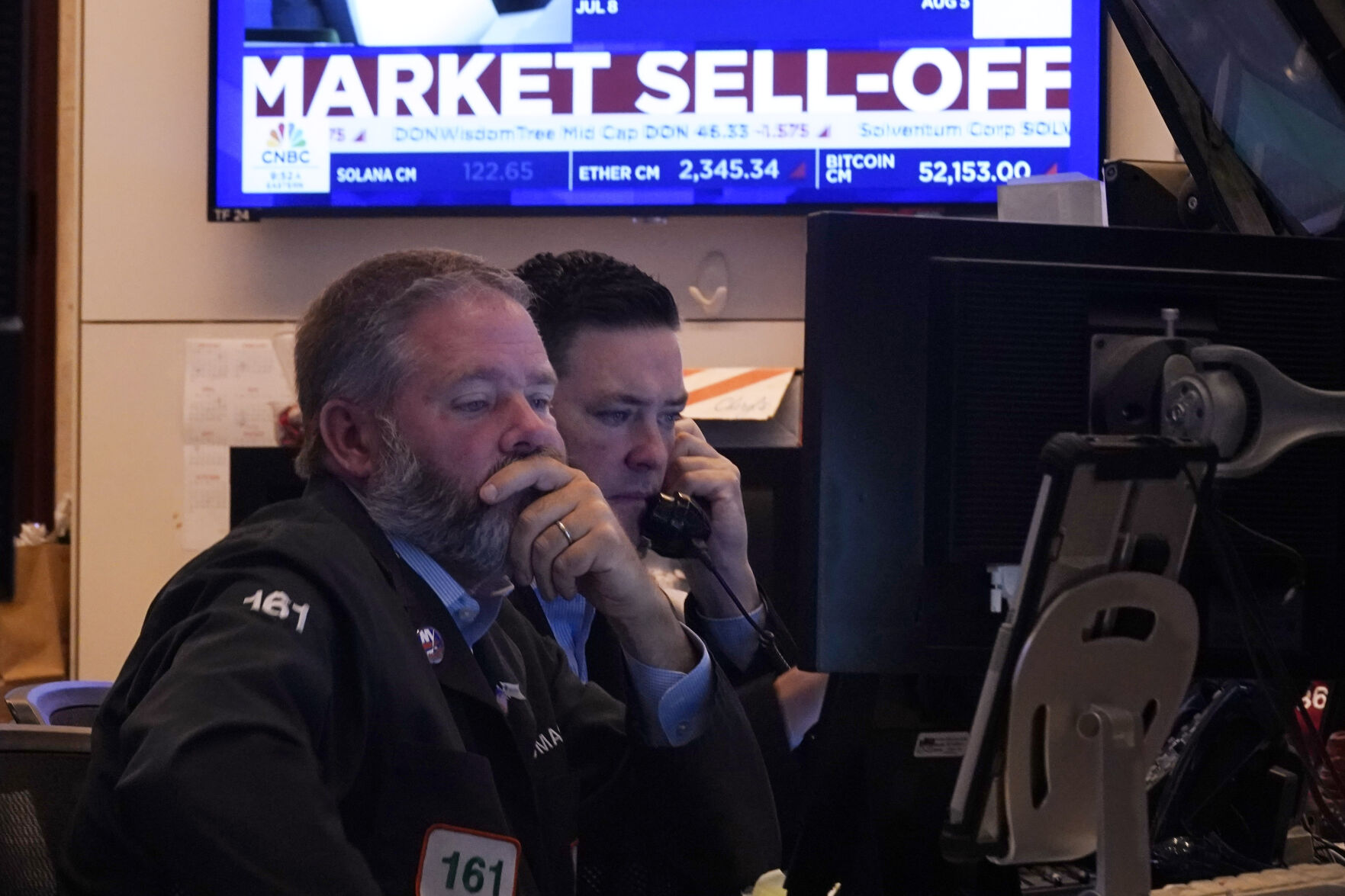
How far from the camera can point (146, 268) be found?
3189 millimetres

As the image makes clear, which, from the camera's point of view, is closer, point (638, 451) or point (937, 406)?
point (937, 406)

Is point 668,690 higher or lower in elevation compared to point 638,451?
lower

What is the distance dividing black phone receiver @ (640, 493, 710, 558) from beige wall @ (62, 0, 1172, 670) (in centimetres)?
139

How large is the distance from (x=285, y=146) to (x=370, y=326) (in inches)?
71.2

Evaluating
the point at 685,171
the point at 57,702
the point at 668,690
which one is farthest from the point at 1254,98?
the point at 685,171

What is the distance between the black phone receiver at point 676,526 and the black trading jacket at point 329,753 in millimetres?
328

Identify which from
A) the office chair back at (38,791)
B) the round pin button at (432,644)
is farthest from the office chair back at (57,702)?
the round pin button at (432,644)

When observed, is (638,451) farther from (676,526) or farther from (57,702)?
(57,702)

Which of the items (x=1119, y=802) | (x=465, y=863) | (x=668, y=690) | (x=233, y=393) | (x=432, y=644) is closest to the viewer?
(x=1119, y=802)

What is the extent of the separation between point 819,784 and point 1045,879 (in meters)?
0.22

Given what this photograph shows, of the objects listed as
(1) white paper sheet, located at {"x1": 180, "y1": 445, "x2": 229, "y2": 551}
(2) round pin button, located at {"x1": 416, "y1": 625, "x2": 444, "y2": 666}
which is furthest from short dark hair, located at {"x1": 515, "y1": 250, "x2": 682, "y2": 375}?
(1) white paper sheet, located at {"x1": 180, "y1": 445, "x2": 229, "y2": 551}

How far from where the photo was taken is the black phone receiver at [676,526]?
1.80 meters

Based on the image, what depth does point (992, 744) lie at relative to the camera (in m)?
0.90

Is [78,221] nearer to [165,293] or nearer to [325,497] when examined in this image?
[165,293]
